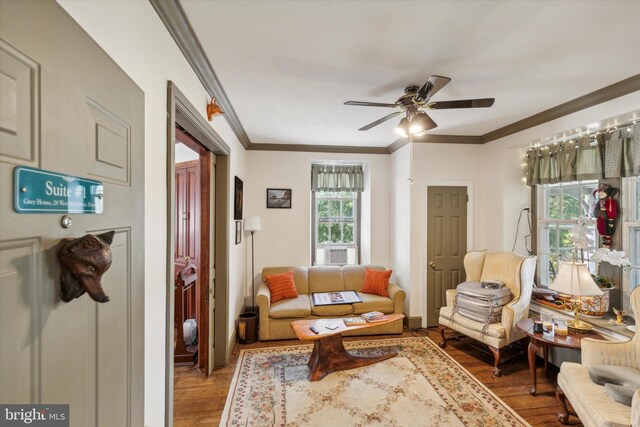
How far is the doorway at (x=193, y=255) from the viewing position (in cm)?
274

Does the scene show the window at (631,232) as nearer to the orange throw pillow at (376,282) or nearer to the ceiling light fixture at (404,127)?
the ceiling light fixture at (404,127)

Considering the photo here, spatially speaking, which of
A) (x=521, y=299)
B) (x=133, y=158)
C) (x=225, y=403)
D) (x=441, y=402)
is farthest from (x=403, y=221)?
(x=133, y=158)

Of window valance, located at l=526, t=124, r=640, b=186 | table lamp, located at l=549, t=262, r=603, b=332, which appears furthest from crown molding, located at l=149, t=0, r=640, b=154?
table lamp, located at l=549, t=262, r=603, b=332

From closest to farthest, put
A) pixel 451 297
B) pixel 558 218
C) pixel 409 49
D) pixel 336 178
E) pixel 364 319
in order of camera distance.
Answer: pixel 409 49 < pixel 364 319 < pixel 558 218 < pixel 451 297 < pixel 336 178

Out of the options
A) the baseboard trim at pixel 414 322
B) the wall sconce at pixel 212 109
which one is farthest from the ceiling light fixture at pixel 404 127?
the baseboard trim at pixel 414 322

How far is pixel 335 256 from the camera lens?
15.7 ft

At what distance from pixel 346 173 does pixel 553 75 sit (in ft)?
9.48

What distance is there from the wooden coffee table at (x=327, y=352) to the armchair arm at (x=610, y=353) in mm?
1551

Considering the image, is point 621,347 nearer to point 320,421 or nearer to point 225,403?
point 320,421

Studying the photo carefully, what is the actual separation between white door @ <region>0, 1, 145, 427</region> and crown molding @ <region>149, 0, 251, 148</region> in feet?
2.23

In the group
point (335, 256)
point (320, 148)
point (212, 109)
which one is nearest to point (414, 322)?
point (335, 256)

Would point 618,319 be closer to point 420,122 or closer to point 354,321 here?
point 354,321

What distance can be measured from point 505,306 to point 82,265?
3.46 metres

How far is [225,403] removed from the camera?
2373 mm
